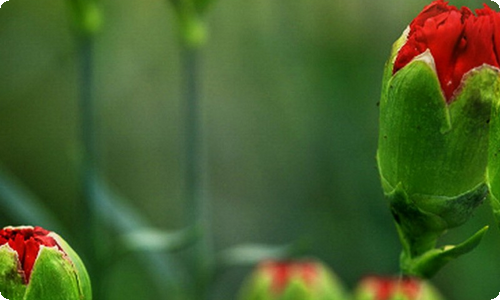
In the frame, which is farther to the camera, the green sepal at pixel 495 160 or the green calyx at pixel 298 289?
the green calyx at pixel 298 289

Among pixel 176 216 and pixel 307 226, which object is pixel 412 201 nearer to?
pixel 307 226

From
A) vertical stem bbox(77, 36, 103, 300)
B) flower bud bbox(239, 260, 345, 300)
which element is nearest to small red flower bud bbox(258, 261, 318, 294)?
flower bud bbox(239, 260, 345, 300)

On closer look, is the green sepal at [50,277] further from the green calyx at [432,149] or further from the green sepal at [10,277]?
the green calyx at [432,149]

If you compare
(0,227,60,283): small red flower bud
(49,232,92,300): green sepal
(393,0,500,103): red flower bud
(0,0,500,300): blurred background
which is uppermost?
(393,0,500,103): red flower bud

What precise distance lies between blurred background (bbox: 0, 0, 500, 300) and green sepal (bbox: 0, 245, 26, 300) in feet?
1.18

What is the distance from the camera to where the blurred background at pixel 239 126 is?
4.02 ft

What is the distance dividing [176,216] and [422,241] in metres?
Answer: 1.46

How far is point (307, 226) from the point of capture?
1.20 m

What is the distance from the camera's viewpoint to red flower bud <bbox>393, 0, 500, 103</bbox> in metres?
0.48

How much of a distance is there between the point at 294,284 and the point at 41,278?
363mm

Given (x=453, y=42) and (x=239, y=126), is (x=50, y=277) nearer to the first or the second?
(x=453, y=42)

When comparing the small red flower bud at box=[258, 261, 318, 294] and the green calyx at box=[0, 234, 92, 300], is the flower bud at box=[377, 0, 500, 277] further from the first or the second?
the small red flower bud at box=[258, 261, 318, 294]

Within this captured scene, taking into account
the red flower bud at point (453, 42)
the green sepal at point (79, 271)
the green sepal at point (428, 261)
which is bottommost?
the green sepal at point (428, 261)

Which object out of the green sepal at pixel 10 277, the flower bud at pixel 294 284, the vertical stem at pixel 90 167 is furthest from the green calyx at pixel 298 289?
the green sepal at pixel 10 277
